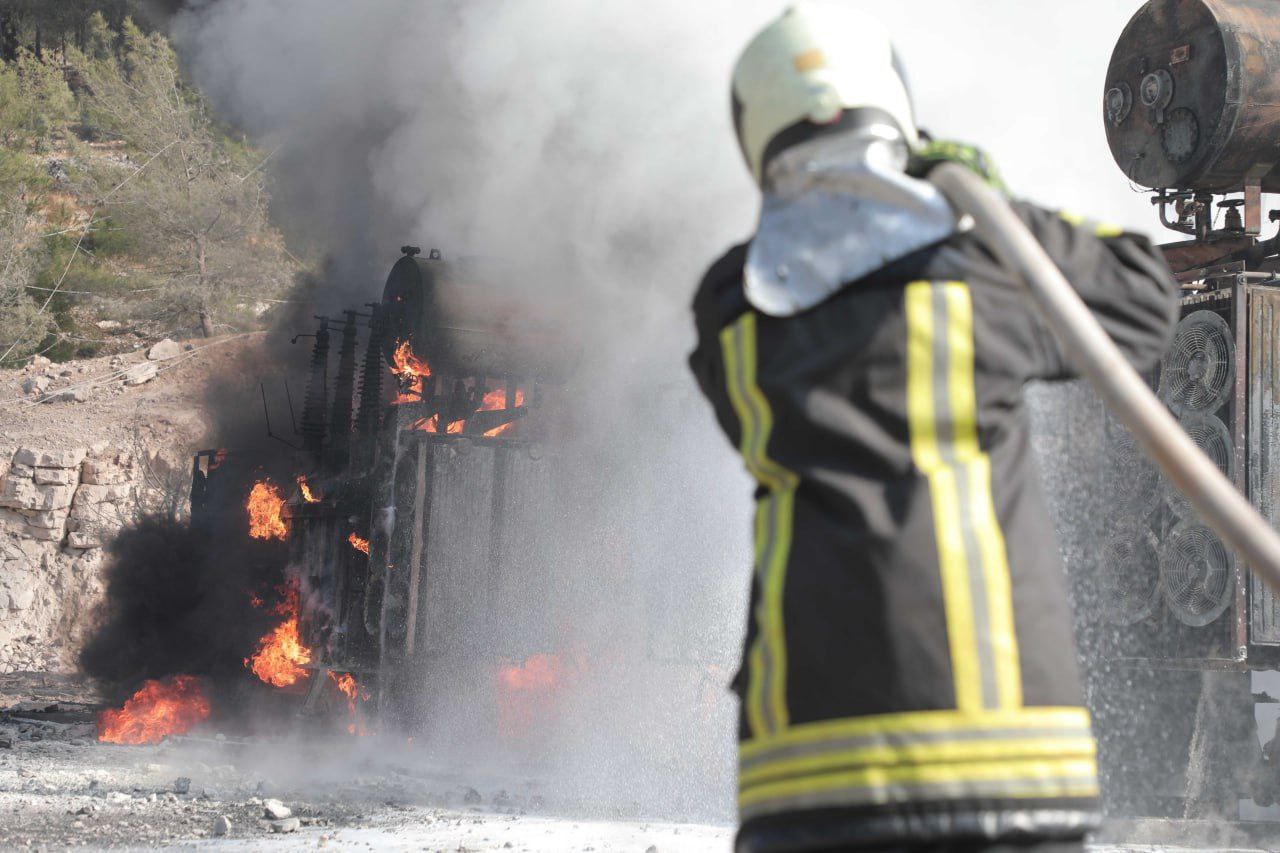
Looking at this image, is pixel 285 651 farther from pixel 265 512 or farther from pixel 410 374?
pixel 410 374

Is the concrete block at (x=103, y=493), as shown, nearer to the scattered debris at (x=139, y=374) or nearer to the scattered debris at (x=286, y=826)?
the scattered debris at (x=139, y=374)

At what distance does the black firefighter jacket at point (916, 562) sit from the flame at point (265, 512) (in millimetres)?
14689

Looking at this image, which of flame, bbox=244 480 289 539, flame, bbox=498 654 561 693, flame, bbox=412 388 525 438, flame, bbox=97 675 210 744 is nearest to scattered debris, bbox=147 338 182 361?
flame, bbox=244 480 289 539

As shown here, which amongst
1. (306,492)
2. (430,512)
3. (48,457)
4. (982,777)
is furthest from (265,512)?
(982,777)

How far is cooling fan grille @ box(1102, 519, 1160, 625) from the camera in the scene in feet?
26.7

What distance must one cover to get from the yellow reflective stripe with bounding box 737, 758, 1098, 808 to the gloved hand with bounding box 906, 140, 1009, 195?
0.65 m

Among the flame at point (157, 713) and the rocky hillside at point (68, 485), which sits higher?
the rocky hillside at point (68, 485)

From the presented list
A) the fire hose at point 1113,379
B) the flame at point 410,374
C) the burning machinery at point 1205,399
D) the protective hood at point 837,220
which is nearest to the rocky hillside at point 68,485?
the flame at point 410,374

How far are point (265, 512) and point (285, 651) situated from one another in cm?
224

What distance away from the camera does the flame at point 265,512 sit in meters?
15.5

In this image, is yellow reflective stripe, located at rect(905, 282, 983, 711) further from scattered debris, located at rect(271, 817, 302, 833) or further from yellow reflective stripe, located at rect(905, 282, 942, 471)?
scattered debris, located at rect(271, 817, 302, 833)

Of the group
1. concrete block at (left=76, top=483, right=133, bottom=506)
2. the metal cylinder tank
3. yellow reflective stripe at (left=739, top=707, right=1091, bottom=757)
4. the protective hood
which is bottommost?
yellow reflective stripe at (left=739, top=707, right=1091, bottom=757)

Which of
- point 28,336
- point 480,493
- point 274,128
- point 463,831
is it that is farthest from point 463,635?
point 274,128

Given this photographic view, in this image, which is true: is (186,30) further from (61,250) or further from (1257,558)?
(1257,558)
